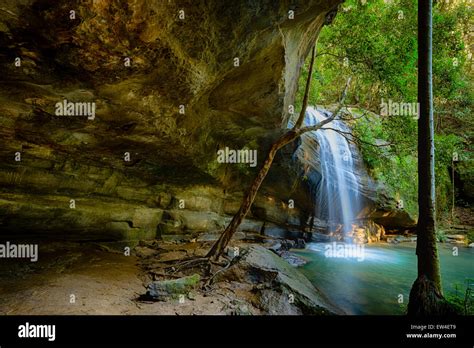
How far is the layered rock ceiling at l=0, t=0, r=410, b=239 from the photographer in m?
4.43

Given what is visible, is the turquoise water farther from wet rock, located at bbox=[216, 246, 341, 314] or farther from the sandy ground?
the sandy ground

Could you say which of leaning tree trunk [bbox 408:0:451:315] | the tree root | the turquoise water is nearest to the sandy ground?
the tree root

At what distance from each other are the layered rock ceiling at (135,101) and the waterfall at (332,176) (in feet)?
15.9

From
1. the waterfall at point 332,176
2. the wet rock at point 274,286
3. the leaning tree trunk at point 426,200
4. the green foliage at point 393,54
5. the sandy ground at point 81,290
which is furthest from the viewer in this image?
the waterfall at point 332,176

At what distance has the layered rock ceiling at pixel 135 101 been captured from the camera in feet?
14.5

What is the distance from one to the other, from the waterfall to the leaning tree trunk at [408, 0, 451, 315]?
8895 millimetres

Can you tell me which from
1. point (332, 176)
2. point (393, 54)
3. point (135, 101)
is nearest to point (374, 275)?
point (332, 176)

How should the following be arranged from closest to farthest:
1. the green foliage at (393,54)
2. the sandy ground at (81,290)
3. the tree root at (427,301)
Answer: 1. the sandy ground at (81,290)
2. the tree root at (427,301)
3. the green foliage at (393,54)

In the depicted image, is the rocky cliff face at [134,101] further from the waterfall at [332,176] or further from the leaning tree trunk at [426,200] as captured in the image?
the waterfall at [332,176]

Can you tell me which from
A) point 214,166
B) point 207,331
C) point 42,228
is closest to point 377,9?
point 214,166

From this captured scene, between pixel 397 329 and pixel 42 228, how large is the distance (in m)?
9.04

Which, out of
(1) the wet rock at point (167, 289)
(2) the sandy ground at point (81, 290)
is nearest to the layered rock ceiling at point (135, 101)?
(2) the sandy ground at point (81, 290)

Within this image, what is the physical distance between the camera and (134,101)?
6.14 meters

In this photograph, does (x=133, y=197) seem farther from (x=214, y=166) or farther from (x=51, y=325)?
(x=51, y=325)
